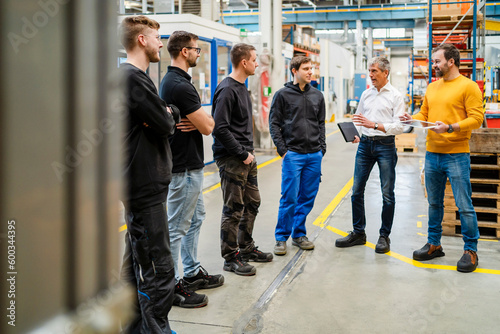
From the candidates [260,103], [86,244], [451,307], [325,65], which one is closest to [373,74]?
[451,307]

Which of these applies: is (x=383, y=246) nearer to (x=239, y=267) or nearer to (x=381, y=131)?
(x=381, y=131)

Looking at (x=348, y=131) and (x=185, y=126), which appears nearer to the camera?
(x=185, y=126)

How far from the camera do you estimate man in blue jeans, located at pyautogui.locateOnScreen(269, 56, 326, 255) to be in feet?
15.6

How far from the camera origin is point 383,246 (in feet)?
15.9

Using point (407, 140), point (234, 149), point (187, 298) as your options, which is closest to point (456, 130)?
point (234, 149)

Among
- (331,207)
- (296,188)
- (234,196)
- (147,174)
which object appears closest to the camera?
(147,174)

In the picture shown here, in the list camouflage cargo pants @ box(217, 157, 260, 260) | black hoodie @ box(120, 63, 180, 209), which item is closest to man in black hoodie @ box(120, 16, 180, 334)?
black hoodie @ box(120, 63, 180, 209)

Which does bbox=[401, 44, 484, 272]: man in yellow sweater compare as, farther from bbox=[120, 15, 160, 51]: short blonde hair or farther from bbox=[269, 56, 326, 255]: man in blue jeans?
bbox=[120, 15, 160, 51]: short blonde hair

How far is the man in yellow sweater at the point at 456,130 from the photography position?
4172 millimetres

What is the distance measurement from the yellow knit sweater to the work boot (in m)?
1.52

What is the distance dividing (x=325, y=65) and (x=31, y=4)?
23356 mm

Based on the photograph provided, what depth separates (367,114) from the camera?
4.89m

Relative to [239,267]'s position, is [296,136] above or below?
above

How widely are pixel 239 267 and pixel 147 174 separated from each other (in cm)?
185
